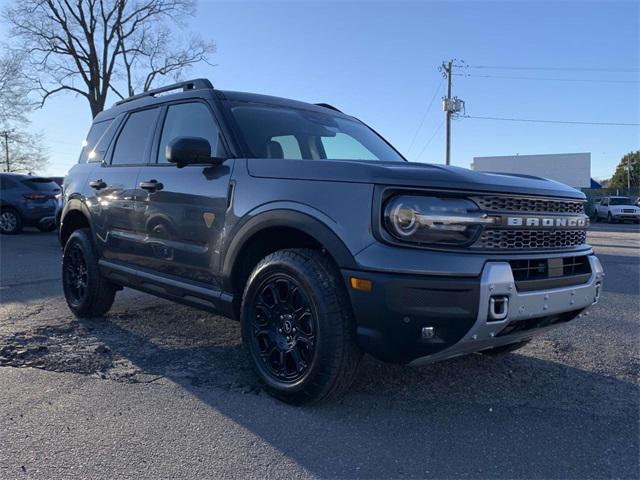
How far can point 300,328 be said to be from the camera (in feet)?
9.66

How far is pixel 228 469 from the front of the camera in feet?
7.72

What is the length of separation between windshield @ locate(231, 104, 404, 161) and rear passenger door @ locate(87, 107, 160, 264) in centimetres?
106

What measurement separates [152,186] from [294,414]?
78.6 inches

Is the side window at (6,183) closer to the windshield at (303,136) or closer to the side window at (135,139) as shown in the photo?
the side window at (135,139)

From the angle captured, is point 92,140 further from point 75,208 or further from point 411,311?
point 411,311

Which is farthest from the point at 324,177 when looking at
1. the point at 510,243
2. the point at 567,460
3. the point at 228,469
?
the point at 567,460

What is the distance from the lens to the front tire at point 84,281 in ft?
15.6

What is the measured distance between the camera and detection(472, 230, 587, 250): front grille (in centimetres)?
263

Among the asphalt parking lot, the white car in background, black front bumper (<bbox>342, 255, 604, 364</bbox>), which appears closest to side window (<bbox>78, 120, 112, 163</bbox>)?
the asphalt parking lot

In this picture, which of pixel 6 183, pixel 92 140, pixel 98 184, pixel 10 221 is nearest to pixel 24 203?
pixel 10 221

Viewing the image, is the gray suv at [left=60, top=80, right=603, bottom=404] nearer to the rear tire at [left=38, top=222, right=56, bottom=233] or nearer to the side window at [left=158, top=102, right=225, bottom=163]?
the side window at [left=158, top=102, right=225, bottom=163]

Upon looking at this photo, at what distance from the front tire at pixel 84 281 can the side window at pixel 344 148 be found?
7.72 ft

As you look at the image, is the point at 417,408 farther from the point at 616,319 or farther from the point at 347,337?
the point at 616,319

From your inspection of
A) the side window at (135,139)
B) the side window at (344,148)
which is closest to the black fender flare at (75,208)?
the side window at (135,139)
